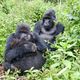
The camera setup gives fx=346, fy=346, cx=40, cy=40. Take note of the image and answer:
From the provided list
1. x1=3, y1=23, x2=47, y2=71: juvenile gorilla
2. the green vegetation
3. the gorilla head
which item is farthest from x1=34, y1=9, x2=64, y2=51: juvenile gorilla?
x1=3, y1=23, x2=47, y2=71: juvenile gorilla

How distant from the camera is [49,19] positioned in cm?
655

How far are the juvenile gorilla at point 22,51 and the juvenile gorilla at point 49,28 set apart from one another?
1.42 meters

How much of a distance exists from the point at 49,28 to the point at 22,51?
1.80 meters

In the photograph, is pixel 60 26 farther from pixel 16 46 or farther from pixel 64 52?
pixel 64 52

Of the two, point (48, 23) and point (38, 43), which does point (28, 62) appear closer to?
point (38, 43)

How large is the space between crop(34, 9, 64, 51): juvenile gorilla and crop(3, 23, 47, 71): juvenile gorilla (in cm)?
142

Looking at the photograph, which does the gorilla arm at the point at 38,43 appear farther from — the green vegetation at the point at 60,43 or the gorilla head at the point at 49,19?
the gorilla head at the point at 49,19

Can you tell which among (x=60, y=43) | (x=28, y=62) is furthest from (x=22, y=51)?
(x=60, y=43)

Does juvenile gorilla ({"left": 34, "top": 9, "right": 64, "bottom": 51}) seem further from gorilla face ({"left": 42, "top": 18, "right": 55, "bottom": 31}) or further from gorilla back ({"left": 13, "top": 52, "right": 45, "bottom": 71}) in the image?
gorilla back ({"left": 13, "top": 52, "right": 45, "bottom": 71})

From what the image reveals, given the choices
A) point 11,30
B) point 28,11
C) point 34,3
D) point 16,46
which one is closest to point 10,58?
point 16,46

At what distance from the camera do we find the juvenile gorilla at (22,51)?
199 inches

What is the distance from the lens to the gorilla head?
6.48 meters

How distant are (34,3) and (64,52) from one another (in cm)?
639

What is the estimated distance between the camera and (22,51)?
5.04 metres
